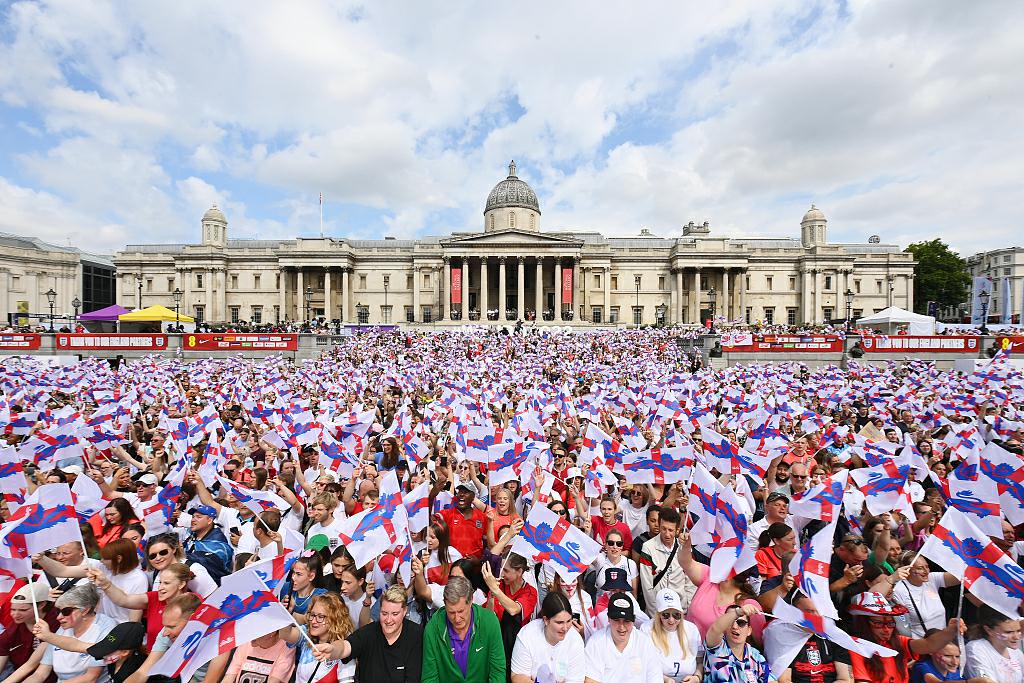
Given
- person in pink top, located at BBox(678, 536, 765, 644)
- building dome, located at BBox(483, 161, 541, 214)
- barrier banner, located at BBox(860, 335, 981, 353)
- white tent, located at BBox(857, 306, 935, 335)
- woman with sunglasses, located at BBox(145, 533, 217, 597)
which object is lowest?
person in pink top, located at BBox(678, 536, 765, 644)

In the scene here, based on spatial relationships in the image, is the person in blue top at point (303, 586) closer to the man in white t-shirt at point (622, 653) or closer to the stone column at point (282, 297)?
A: the man in white t-shirt at point (622, 653)

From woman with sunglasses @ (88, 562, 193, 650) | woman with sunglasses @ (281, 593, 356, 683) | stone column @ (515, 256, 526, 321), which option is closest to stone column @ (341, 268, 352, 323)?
stone column @ (515, 256, 526, 321)

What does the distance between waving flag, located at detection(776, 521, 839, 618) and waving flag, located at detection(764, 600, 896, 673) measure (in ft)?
0.32

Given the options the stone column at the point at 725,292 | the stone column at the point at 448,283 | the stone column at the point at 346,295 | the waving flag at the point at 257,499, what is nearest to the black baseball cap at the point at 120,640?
the waving flag at the point at 257,499

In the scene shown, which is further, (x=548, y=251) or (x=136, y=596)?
(x=548, y=251)

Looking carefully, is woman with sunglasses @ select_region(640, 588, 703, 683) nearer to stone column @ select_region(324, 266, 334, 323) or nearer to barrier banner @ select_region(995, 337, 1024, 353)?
barrier banner @ select_region(995, 337, 1024, 353)

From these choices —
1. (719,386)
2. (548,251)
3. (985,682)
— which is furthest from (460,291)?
(985,682)

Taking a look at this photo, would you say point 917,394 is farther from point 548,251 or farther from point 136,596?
point 548,251

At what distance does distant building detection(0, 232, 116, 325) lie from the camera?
237ft

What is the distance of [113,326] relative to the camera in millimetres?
53938

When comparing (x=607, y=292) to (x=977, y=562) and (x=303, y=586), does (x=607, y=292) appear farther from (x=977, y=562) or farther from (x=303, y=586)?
(x=303, y=586)

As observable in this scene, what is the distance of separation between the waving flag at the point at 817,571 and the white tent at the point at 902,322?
131 ft

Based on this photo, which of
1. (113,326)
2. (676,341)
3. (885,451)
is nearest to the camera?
(885,451)

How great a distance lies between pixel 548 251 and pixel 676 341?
29.4m
